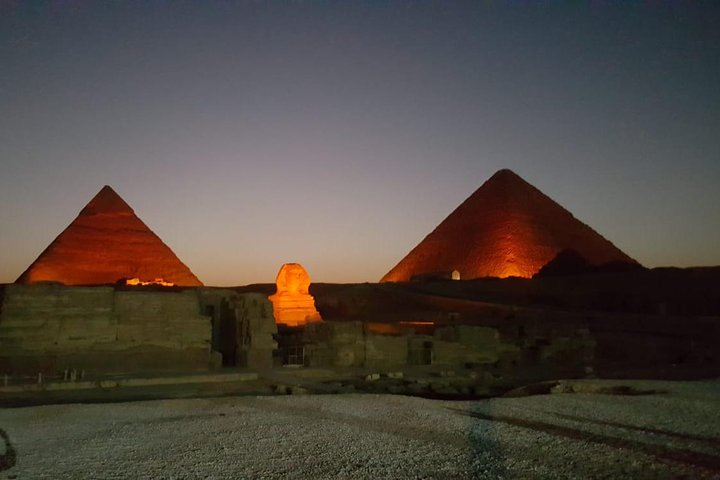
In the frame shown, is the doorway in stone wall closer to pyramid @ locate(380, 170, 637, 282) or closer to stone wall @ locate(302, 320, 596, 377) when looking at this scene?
stone wall @ locate(302, 320, 596, 377)

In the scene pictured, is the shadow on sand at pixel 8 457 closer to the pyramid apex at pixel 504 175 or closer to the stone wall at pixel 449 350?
the stone wall at pixel 449 350

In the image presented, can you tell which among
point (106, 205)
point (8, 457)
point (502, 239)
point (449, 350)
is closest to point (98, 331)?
point (8, 457)

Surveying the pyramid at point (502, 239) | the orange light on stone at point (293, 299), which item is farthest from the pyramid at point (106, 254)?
the pyramid at point (502, 239)

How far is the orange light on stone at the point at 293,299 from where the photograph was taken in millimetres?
22125

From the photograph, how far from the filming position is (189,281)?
142ft

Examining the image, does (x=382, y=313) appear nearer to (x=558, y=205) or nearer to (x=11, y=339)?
(x=11, y=339)

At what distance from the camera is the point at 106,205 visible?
1774 inches

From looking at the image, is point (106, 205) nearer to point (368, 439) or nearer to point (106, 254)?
point (106, 254)

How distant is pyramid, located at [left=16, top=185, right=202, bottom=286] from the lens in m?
41.0

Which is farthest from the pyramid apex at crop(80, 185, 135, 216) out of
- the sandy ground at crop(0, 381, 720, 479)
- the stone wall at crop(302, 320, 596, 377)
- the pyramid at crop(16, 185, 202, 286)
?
the sandy ground at crop(0, 381, 720, 479)

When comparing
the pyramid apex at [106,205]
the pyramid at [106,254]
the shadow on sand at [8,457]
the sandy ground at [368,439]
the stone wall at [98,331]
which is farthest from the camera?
the pyramid apex at [106,205]

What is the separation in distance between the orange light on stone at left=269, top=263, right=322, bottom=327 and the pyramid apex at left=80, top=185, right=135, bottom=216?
26541 mm

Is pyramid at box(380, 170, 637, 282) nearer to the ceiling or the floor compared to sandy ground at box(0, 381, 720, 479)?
nearer to the ceiling

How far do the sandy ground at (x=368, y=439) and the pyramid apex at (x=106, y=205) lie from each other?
3998 centimetres
